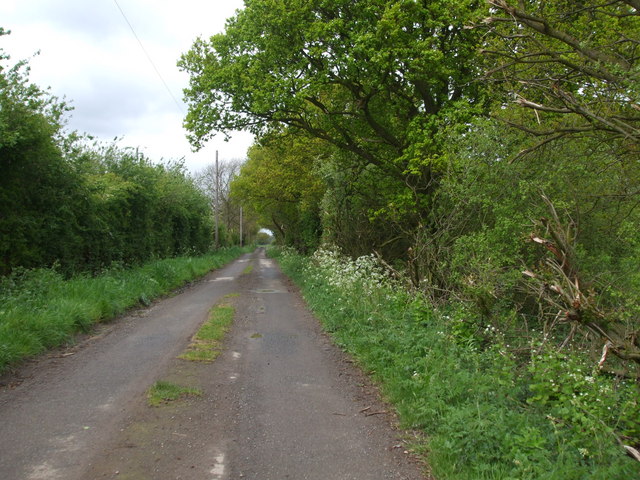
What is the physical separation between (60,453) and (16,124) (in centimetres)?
856

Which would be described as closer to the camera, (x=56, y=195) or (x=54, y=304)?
(x=54, y=304)

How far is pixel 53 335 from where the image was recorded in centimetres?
820

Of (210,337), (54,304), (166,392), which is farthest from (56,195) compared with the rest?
(166,392)

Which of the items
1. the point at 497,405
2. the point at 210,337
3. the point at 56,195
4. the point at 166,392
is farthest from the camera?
the point at 56,195

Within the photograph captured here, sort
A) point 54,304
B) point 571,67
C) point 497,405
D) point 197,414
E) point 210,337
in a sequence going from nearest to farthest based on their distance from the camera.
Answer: point 497,405
point 197,414
point 571,67
point 210,337
point 54,304

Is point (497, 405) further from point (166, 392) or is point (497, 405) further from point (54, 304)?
point (54, 304)

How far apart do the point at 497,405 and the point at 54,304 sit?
8.37m

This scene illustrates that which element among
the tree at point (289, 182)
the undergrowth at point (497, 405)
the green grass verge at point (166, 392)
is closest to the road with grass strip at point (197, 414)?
the green grass verge at point (166, 392)

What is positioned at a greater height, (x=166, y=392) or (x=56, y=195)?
(x=56, y=195)

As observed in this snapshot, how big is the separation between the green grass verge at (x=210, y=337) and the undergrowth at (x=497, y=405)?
2510 mm

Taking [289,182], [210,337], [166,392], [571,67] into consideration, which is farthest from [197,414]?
[289,182]

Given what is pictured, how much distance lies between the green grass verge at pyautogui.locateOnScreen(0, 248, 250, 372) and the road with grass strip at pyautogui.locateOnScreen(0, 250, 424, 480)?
448 millimetres

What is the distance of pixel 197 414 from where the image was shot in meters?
5.26

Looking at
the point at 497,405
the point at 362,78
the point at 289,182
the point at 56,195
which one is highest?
the point at 362,78
